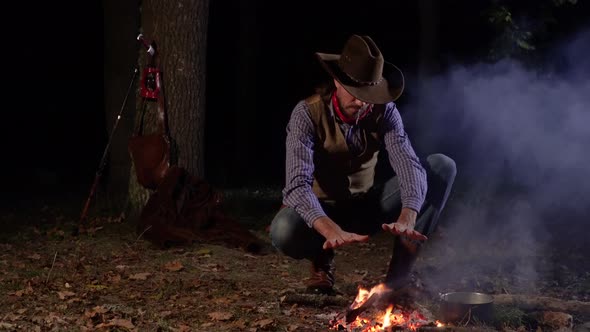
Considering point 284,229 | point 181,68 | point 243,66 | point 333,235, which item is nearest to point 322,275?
point 284,229

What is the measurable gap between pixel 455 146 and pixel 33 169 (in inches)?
362

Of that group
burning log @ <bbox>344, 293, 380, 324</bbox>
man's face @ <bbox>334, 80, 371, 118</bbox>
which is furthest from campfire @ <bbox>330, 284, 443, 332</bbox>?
man's face @ <bbox>334, 80, 371, 118</bbox>

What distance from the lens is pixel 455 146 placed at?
646 inches

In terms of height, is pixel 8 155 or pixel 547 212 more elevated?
pixel 547 212

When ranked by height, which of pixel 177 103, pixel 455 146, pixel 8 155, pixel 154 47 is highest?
pixel 154 47

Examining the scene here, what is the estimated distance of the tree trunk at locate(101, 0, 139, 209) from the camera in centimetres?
1005

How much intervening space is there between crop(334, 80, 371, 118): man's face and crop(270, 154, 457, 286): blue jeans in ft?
2.07

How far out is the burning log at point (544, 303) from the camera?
201 inches

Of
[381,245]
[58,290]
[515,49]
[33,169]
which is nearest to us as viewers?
[58,290]

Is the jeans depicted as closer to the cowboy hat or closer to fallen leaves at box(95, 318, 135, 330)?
the cowboy hat

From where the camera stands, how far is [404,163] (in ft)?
17.0

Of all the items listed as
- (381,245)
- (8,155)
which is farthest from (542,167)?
(8,155)

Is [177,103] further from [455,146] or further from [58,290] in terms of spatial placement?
[455,146]

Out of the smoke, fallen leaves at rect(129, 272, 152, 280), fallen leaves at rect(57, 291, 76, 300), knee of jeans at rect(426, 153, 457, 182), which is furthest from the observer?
the smoke
